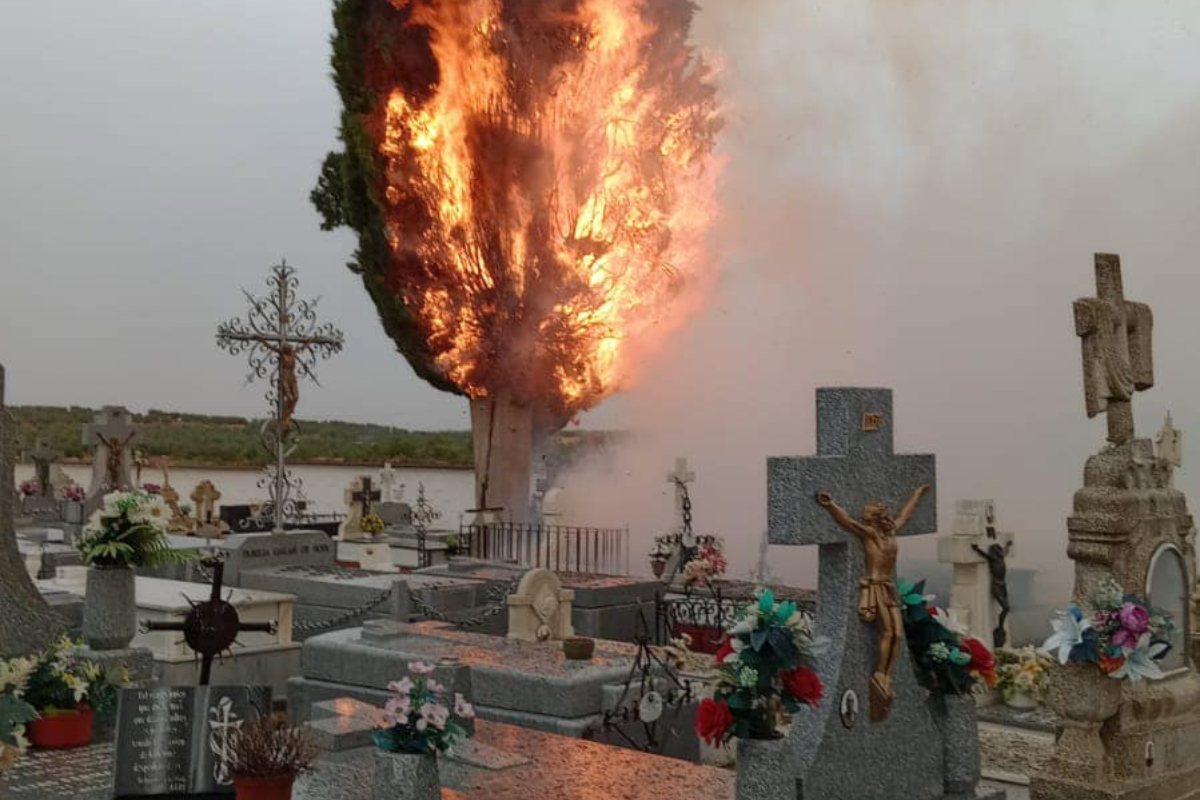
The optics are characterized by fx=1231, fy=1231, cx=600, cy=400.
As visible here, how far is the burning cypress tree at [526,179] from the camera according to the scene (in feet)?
103

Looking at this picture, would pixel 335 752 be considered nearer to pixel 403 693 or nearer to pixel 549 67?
pixel 403 693

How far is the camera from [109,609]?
1053 cm

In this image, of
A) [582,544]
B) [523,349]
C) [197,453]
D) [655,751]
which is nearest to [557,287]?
[523,349]

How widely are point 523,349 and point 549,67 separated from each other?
7223 mm

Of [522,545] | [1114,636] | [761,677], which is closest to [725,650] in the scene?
[761,677]

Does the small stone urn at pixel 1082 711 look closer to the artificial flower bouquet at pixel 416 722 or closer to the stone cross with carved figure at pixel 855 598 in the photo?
the stone cross with carved figure at pixel 855 598

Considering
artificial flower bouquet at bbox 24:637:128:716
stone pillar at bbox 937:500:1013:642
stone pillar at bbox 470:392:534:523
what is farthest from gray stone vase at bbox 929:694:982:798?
stone pillar at bbox 470:392:534:523

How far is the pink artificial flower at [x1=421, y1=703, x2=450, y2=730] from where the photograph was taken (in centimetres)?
659

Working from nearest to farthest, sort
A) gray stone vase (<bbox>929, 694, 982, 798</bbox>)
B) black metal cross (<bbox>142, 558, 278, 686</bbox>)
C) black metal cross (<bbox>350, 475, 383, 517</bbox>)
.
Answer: gray stone vase (<bbox>929, 694, 982, 798</bbox>) → black metal cross (<bbox>142, 558, 278, 686</bbox>) → black metal cross (<bbox>350, 475, 383, 517</bbox>)

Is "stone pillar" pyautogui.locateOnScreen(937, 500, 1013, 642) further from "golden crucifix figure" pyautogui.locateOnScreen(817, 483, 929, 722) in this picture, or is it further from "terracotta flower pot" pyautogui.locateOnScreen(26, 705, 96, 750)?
"terracotta flower pot" pyautogui.locateOnScreen(26, 705, 96, 750)

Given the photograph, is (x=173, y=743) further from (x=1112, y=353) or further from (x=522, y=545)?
(x=522, y=545)

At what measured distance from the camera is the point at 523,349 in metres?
31.5

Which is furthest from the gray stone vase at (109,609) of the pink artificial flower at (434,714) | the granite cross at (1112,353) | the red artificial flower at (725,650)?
the granite cross at (1112,353)

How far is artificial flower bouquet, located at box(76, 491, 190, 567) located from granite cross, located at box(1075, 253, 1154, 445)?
26.1 feet
